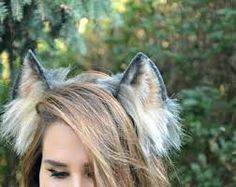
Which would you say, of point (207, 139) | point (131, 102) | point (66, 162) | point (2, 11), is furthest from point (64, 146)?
point (207, 139)

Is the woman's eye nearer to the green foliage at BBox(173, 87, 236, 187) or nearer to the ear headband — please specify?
the ear headband

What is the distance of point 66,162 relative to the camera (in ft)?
7.74

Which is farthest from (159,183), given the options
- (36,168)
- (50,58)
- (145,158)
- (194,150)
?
(194,150)

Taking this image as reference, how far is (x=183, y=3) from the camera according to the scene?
450cm

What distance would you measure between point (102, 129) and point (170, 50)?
2307mm

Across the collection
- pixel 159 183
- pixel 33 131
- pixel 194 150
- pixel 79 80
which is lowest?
pixel 194 150

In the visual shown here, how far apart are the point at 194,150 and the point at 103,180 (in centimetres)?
188

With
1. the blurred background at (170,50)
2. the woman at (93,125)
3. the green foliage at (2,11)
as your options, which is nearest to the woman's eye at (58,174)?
the woman at (93,125)

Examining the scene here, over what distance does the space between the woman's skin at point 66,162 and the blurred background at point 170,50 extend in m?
0.46

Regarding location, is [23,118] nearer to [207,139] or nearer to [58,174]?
[58,174]

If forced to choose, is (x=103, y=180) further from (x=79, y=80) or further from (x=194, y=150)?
(x=194, y=150)

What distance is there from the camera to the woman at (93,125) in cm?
236

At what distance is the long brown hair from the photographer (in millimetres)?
2350

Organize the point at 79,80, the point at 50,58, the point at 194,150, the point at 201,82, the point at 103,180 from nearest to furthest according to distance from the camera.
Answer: the point at 103,180
the point at 79,80
the point at 50,58
the point at 194,150
the point at 201,82
